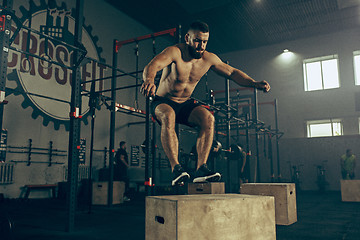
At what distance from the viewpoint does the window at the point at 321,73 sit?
1065 centimetres

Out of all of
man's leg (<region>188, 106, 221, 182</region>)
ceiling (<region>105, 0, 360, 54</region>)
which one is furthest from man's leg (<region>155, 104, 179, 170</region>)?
ceiling (<region>105, 0, 360, 54</region>)

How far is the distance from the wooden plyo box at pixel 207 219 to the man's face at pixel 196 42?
3.79 feet

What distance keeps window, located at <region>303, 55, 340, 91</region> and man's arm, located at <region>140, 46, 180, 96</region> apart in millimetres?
9831

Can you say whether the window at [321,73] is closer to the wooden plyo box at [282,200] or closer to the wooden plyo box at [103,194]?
the wooden plyo box at [103,194]

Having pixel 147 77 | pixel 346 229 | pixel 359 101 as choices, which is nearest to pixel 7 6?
pixel 147 77

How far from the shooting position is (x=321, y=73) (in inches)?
428

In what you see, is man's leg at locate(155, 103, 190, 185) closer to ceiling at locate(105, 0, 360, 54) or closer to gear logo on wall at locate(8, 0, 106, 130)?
gear logo on wall at locate(8, 0, 106, 130)

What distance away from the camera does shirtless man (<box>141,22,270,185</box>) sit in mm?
2291

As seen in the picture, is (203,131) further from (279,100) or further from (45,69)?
(279,100)

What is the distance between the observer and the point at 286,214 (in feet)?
10.6

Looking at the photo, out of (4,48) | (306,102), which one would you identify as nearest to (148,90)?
(4,48)

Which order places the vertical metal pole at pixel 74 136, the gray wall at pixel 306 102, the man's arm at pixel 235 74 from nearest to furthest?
the man's arm at pixel 235 74 → the vertical metal pole at pixel 74 136 → the gray wall at pixel 306 102

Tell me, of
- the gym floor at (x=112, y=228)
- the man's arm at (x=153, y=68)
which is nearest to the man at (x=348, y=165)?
the gym floor at (x=112, y=228)

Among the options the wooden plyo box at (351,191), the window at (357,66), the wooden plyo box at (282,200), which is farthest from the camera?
the window at (357,66)
